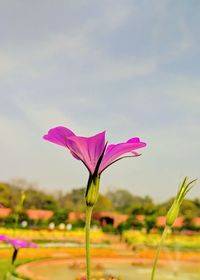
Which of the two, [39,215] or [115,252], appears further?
[39,215]

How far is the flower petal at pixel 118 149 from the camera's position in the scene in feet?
2.57

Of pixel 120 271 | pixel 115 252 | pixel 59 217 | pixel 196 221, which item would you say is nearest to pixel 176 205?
pixel 120 271

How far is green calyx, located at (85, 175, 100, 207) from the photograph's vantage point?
30.8 inches

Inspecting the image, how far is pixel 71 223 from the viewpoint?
80.1 feet

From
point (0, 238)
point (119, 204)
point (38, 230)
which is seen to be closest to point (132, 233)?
point (38, 230)

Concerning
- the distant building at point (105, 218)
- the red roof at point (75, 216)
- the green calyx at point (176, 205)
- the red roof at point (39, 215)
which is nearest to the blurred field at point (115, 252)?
the red roof at point (75, 216)

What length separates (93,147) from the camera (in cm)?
80

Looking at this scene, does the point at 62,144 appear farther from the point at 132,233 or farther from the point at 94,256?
the point at 132,233

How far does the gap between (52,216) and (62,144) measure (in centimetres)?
2413

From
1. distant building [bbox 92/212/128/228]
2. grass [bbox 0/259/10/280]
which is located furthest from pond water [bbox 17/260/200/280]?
distant building [bbox 92/212/128/228]

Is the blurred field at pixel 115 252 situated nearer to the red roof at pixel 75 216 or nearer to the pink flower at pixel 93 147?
the red roof at pixel 75 216

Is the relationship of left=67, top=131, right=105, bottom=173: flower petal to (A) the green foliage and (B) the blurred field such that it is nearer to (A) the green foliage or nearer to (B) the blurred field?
(B) the blurred field

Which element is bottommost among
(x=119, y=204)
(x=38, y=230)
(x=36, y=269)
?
(x=36, y=269)

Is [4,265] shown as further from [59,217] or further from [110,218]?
[110,218]
